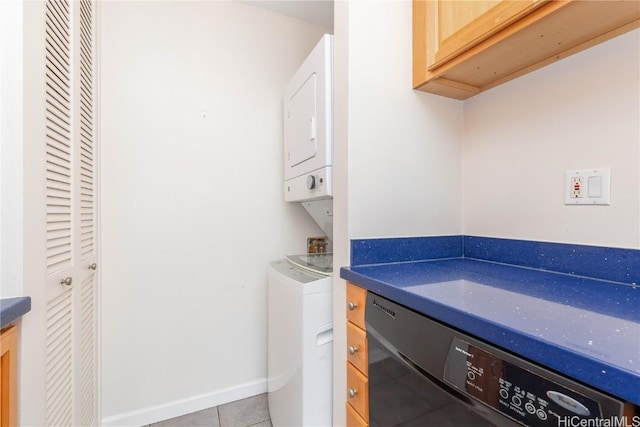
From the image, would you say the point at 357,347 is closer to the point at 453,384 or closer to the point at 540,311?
the point at 453,384

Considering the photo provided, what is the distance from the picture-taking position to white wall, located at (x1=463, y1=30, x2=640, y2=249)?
0.90 metres

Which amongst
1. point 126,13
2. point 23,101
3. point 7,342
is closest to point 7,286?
point 7,342

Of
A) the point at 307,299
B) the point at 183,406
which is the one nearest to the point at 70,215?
the point at 307,299

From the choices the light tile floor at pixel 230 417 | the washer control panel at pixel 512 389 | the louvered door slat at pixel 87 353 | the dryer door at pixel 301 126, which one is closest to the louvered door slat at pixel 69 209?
the louvered door slat at pixel 87 353

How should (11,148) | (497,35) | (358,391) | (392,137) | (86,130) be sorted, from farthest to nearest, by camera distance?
1. (86,130)
2. (392,137)
3. (358,391)
4. (497,35)
5. (11,148)

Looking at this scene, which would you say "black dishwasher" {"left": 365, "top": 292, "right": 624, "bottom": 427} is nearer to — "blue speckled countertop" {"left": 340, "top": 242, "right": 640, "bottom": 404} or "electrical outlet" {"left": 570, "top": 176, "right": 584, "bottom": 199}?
"blue speckled countertop" {"left": 340, "top": 242, "right": 640, "bottom": 404}

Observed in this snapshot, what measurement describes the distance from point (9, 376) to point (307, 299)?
918mm

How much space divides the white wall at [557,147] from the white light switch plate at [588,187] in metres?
0.02

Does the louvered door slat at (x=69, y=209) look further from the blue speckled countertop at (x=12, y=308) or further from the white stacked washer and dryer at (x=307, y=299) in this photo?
the white stacked washer and dryer at (x=307, y=299)

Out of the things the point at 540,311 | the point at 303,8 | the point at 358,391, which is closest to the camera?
the point at 540,311

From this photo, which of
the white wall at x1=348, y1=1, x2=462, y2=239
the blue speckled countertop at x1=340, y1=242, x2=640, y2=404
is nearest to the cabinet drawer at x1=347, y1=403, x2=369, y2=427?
the blue speckled countertop at x1=340, y1=242, x2=640, y2=404

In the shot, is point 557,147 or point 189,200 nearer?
point 557,147

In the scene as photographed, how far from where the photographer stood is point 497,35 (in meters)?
0.93

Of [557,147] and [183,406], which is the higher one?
[557,147]
